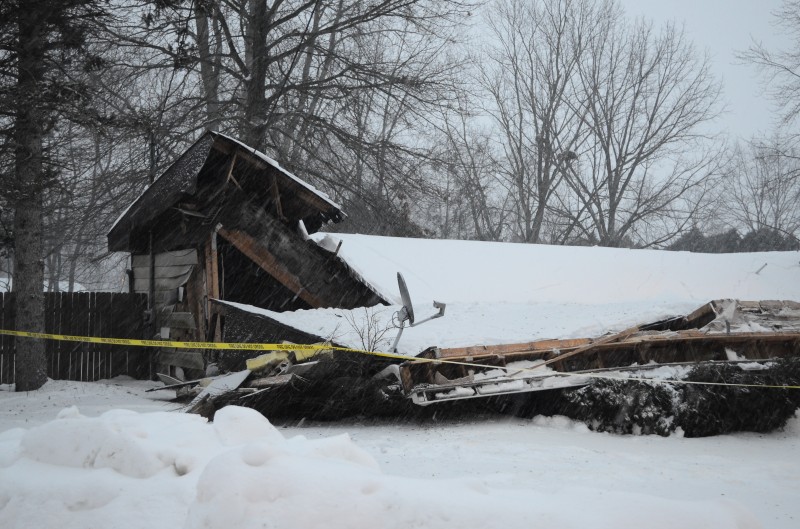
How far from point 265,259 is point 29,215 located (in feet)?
13.2

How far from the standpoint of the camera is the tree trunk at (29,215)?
10164mm

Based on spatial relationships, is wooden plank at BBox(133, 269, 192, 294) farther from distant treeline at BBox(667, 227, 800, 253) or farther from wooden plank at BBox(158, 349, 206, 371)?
distant treeline at BBox(667, 227, 800, 253)

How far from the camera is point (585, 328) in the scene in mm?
9602

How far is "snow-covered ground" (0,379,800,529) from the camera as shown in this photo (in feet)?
11.3

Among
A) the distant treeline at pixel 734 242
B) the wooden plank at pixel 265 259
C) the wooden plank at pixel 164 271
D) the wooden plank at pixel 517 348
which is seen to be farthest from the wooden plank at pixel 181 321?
the distant treeline at pixel 734 242

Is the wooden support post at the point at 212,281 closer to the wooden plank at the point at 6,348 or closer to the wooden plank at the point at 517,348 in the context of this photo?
the wooden plank at the point at 6,348

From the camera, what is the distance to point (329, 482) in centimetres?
357

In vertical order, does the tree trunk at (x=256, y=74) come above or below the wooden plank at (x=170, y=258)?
above

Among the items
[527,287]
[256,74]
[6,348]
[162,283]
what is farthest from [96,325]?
[527,287]

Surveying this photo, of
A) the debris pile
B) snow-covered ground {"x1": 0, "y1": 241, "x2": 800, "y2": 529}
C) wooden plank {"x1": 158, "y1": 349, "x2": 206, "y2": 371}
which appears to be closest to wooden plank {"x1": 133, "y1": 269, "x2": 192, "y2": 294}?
wooden plank {"x1": 158, "y1": 349, "x2": 206, "y2": 371}

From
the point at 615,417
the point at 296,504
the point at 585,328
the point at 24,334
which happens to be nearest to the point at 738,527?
the point at 296,504

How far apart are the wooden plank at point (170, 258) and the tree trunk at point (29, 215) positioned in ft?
8.02

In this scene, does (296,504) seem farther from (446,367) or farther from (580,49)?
(580,49)

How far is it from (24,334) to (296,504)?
31.0 ft
